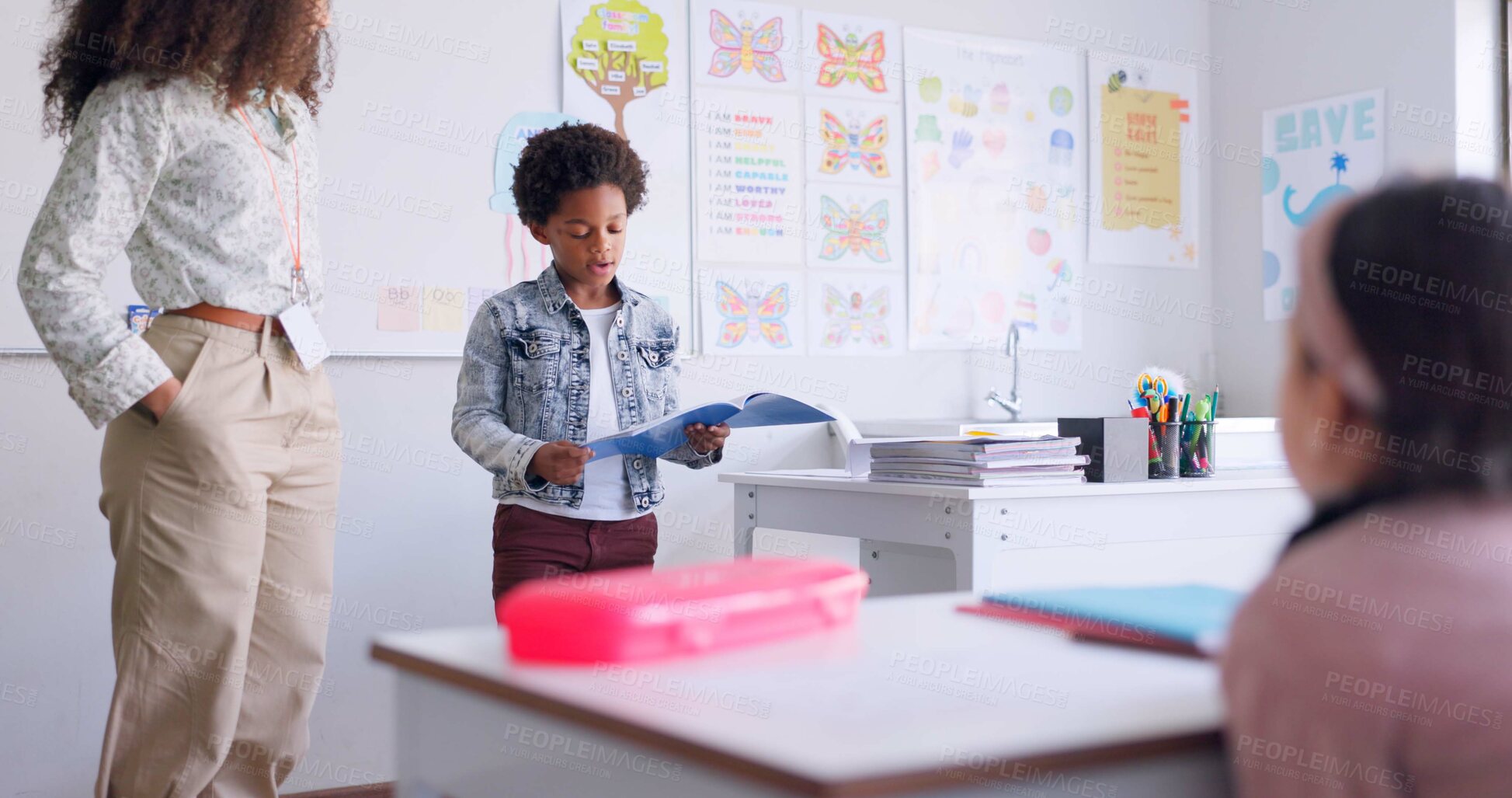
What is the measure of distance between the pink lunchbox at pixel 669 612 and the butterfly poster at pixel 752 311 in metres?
2.41

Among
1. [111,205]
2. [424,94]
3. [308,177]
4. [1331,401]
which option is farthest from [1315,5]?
[1331,401]

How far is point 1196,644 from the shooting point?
90 cm

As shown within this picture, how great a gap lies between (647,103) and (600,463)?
1517mm

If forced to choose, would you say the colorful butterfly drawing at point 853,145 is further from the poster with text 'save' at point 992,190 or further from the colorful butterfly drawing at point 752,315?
the colorful butterfly drawing at point 752,315

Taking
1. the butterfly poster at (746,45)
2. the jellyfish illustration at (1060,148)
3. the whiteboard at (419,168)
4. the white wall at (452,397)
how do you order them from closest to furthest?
the white wall at (452,397)
the whiteboard at (419,168)
the butterfly poster at (746,45)
the jellyfish illustration at (1060,148)

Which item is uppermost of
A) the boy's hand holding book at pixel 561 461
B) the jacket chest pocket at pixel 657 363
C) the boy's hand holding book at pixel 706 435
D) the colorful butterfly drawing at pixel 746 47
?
the colorful butterfly drawing at pixel 746 47

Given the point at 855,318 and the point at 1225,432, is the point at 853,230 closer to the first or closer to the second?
the point at 855,318

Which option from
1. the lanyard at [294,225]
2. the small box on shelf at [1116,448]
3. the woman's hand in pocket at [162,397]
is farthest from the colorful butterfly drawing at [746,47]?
the woman's hand in pocket at [162,397]

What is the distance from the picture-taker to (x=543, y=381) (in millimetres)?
2068

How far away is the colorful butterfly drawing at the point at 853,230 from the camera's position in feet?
11.9

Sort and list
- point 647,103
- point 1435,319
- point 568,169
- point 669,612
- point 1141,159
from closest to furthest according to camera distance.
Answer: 1. point 1435,319
2. point 669,612
3. point 568,169
4. point 647,103
5. point 1141,159

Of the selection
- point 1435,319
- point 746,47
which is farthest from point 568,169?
point 1435,319

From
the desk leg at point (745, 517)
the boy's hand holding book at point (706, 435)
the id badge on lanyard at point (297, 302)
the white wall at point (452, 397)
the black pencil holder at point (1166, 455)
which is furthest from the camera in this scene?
the white wall at point (452, 397)

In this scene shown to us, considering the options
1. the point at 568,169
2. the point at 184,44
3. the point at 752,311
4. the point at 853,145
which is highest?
the point at 853,145
